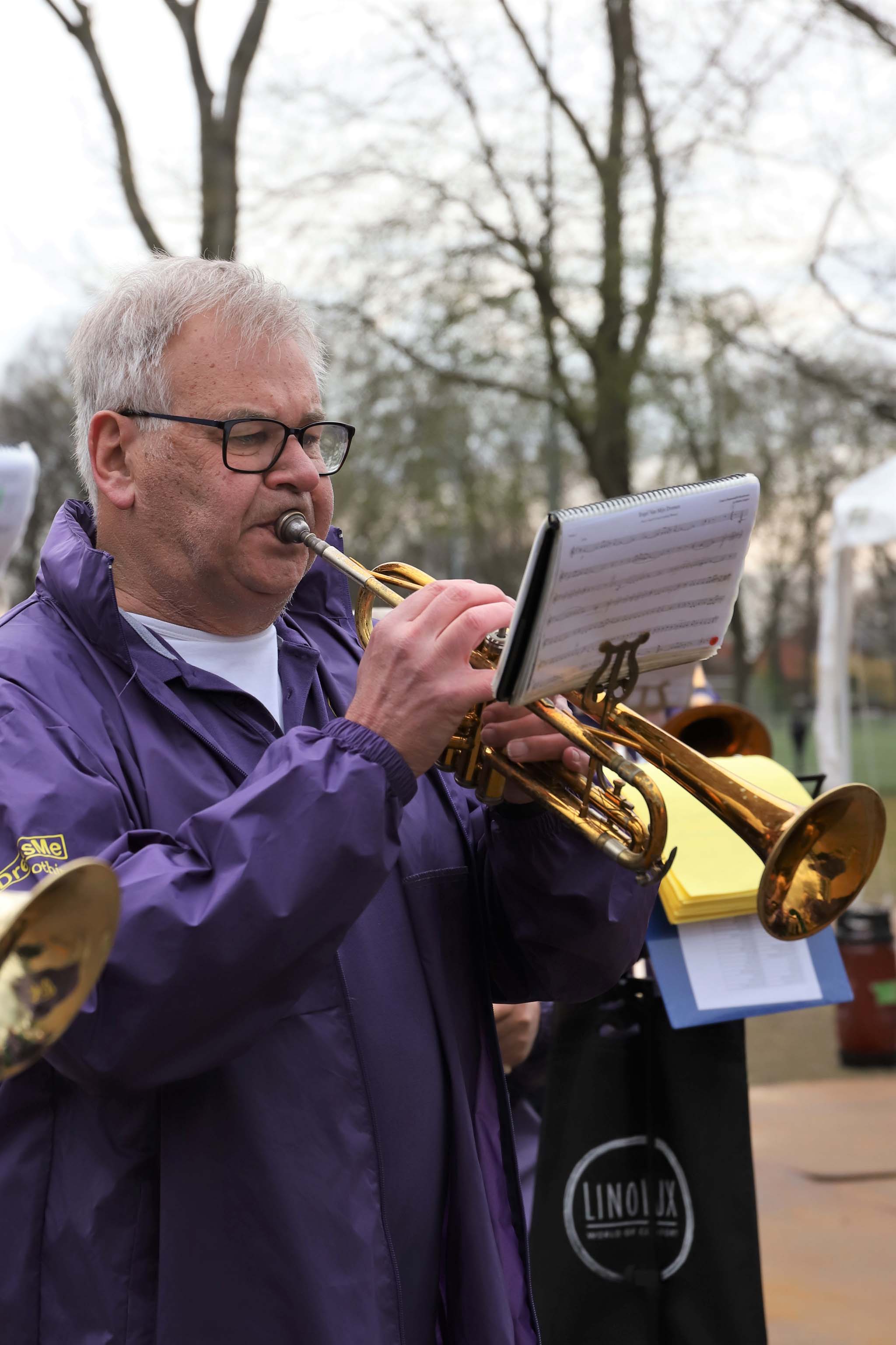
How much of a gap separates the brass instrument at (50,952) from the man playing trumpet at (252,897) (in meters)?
0.25

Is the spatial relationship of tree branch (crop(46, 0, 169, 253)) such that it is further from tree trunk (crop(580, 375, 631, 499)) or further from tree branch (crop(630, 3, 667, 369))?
tree trunk (crop(580, 375, 631, 499))

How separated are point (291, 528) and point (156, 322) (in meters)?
0.33

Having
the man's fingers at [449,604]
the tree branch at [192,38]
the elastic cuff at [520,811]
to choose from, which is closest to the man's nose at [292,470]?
the man's fingers at [449,604]

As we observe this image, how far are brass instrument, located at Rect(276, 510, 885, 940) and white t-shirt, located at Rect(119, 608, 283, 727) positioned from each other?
0.55 feet

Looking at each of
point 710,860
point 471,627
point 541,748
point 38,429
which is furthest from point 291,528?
point 38,429

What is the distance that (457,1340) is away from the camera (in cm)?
176

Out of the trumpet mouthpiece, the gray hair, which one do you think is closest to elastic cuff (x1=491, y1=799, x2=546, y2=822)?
the trumpet mouthpiece

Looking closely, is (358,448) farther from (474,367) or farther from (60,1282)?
(60,1282)

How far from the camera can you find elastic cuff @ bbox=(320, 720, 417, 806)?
155 cm

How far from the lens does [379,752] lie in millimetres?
1557

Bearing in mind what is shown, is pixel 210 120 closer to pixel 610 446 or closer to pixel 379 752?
pixel 610 446

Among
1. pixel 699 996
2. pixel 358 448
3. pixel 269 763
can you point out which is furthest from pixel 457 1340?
pixel 358 448

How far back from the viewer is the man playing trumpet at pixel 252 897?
1473 millimetres

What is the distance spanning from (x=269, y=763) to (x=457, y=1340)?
821 millimetres
